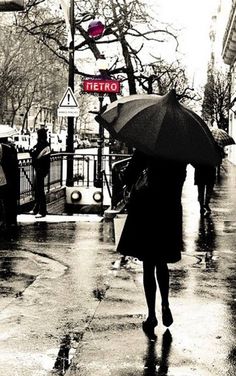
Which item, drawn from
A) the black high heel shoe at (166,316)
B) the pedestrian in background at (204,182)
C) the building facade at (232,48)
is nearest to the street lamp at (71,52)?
the pedestrian in background at (204,182)

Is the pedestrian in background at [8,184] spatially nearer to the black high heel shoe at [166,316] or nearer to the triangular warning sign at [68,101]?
the triangular warning sign at [68,101]

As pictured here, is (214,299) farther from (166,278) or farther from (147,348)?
(147,348)

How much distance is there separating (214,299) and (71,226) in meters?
6.10

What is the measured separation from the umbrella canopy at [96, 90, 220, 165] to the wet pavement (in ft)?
5.21

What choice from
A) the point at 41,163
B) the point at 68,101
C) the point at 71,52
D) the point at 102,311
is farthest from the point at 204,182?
the point at 102,311

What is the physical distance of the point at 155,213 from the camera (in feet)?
20.1

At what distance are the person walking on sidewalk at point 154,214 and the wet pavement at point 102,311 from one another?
50 centimetres

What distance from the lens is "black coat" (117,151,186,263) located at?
6121 mm

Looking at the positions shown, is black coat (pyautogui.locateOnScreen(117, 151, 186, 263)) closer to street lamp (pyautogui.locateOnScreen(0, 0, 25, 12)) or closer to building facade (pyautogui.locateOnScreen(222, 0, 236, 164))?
street lamp (pyautogui.locateOnScreen(0, 0, 25, 12))

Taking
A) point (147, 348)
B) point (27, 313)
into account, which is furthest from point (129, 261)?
point (147, 348)

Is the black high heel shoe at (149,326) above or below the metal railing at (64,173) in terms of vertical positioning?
below

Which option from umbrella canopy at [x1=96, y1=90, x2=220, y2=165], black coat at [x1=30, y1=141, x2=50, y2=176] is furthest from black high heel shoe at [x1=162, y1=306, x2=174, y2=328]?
black coat at [x1=30, y1=141, x2=50, y2=176]

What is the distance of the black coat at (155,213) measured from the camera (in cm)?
612

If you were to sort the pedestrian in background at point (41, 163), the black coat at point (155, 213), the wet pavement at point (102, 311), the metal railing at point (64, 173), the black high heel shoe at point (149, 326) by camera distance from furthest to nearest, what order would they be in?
the metal railing at point (64, 173)
the pedestrian in background at point (41, 163)
the black high heel shoe at point (149, 326)
the black coat at point (155, 213)
the wet pavement at point (102, 311)
